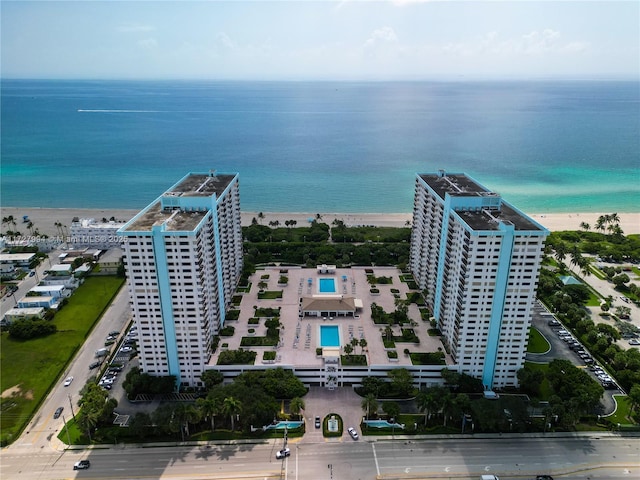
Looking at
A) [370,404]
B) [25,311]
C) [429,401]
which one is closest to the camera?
[429,401]

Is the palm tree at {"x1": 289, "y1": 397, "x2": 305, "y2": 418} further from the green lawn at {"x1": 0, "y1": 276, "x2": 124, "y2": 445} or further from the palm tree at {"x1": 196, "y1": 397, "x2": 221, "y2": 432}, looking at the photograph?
the green lawn at {"x1": 0, "y1": 276, "x2": 124, "y2": 445}

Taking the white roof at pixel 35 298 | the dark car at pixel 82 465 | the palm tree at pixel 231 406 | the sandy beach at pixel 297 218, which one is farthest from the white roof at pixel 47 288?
the palm tree at pixel 231 406

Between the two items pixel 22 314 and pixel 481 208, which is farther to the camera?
pixel 22 314

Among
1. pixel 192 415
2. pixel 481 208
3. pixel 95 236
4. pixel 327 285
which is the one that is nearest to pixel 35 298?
pixel 95 236

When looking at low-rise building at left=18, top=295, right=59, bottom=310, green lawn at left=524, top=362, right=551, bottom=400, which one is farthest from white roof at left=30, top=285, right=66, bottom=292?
green lawn at left=524, top=362, right=551, bottom=400

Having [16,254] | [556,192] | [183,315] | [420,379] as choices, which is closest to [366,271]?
[420,379]

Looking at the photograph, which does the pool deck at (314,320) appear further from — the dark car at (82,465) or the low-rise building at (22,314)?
the low-rise building at (22,314)

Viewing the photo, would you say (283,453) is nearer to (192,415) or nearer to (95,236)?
(192,415)
